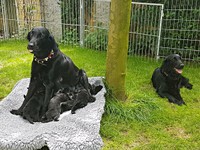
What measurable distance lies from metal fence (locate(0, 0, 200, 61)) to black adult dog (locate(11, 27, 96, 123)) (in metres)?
3.33

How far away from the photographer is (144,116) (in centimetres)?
369

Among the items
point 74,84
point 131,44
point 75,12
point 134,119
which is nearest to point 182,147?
point 134,119

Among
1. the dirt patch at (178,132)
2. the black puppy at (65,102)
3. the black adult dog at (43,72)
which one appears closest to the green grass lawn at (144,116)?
the dirt patch at (178,132)

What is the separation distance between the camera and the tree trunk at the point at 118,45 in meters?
3.53

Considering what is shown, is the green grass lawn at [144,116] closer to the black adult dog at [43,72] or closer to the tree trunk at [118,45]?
the tree trunk at [118,45]

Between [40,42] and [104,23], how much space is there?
4221 millimetres

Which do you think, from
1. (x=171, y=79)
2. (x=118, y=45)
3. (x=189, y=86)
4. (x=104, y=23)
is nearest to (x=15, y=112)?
(x=118, y=45)

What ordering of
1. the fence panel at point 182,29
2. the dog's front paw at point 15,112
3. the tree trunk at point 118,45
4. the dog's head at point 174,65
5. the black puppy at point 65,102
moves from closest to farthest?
the black puppy at point 65,102 → the dog's front paw at point 15,112 → the tree trunk at point 118,45 → the dog's head at point 174,65 → the fence panel at point 182,29

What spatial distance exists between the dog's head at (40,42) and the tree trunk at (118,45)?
0.88 metres

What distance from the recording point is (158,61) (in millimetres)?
6207

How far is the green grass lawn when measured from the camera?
316 centimetres

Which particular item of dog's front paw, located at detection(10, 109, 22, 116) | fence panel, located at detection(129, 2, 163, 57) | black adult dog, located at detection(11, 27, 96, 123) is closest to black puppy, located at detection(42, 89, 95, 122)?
black adult dog, located at detection(11, 27, 96, 123)

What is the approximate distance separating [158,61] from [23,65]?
122 inches

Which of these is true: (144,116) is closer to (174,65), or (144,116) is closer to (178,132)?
(178,132)
